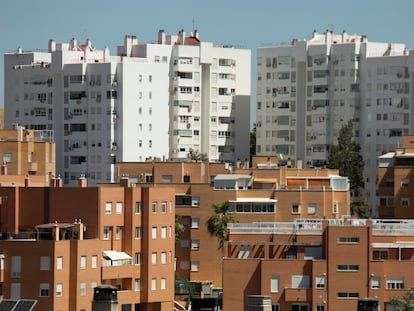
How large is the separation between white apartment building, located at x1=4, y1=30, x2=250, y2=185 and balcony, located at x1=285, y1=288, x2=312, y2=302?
139 feet

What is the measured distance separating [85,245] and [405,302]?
1067cm

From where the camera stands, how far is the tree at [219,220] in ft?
300

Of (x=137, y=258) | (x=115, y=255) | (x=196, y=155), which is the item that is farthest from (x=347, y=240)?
(x=196, y=155)

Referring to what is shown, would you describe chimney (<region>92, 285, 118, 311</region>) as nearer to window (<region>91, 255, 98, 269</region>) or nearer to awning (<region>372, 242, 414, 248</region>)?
window (<region>91, 255, 98, 269</region>)

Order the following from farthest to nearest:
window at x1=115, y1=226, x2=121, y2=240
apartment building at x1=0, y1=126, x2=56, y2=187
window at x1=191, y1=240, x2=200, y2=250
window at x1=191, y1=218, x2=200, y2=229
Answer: apartment building at x1=0, y1=126, x2=56, y2=187 → window at x1=191, y1=218, x2=200, y2=229 → window at x1=191, y1=240, x2=200, y2=250 → window at x1=115, y1=226, x2=121, y2=240

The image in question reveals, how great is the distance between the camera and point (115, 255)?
70.6 m

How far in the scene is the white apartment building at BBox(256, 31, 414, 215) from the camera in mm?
121500

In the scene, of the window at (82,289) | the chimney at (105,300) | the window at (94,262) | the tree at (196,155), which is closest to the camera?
the chimney at (105,300)

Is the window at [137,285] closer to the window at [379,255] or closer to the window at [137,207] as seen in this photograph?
the window at [137,207]

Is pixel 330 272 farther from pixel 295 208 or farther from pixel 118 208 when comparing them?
pixel 295 208

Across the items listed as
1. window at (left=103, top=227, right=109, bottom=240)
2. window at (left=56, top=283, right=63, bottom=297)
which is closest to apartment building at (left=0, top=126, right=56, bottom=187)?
window at (left=103, top=227, right=109, bottom=240)

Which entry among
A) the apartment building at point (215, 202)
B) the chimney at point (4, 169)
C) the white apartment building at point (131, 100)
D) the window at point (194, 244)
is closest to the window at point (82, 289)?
the apartment building at point (215, 202)

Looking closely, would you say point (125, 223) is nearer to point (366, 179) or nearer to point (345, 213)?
point (345, 213)

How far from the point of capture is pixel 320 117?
124500 mm
